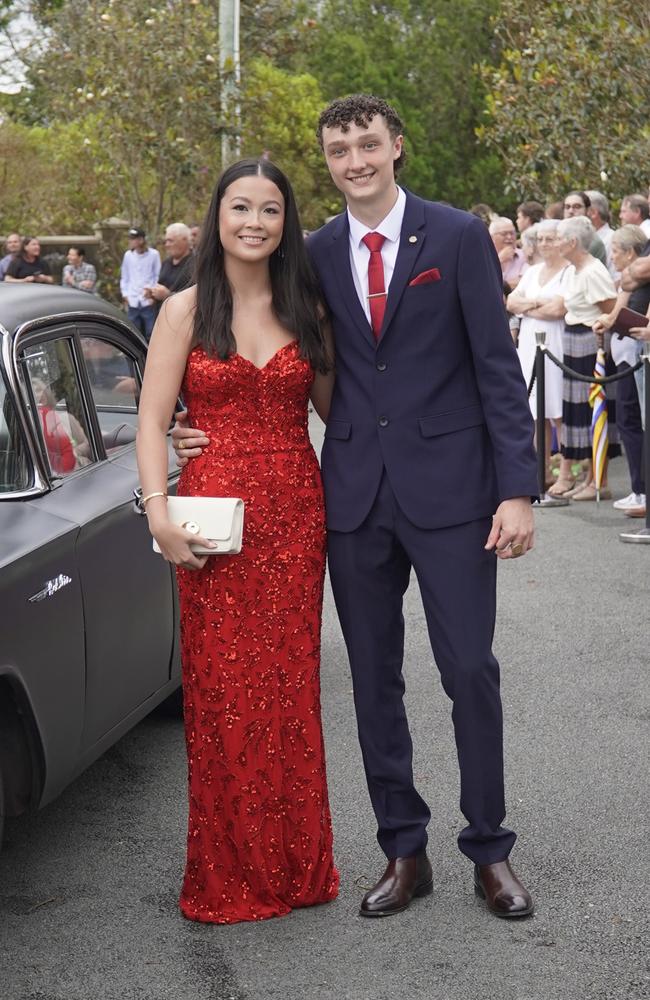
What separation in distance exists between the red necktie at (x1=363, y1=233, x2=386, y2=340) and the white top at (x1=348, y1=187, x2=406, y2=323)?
0.5 inches

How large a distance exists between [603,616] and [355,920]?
12.6 ft

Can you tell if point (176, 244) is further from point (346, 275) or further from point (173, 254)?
point (346, 275)

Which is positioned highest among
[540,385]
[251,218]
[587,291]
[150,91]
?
[150,91]

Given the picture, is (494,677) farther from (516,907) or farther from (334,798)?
(334,798)

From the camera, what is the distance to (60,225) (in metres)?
30.5

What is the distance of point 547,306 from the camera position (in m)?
11.0

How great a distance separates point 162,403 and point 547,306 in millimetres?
7477

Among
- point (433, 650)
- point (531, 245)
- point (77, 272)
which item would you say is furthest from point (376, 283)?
point (77, 272)

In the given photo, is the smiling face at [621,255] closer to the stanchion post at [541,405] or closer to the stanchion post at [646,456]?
the stanchion post at [541,405]

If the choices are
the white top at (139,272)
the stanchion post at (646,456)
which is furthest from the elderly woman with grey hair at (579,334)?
the white top at (139,272)

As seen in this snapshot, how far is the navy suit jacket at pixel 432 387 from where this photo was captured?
3.81 meters

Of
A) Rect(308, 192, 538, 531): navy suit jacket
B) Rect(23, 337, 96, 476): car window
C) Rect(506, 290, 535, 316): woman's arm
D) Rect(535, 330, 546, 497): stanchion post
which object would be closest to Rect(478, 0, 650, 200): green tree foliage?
Rect(506, 290, 535, 316): woman's arm

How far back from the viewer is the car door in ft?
14.6

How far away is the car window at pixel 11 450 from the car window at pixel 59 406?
0.38ft
